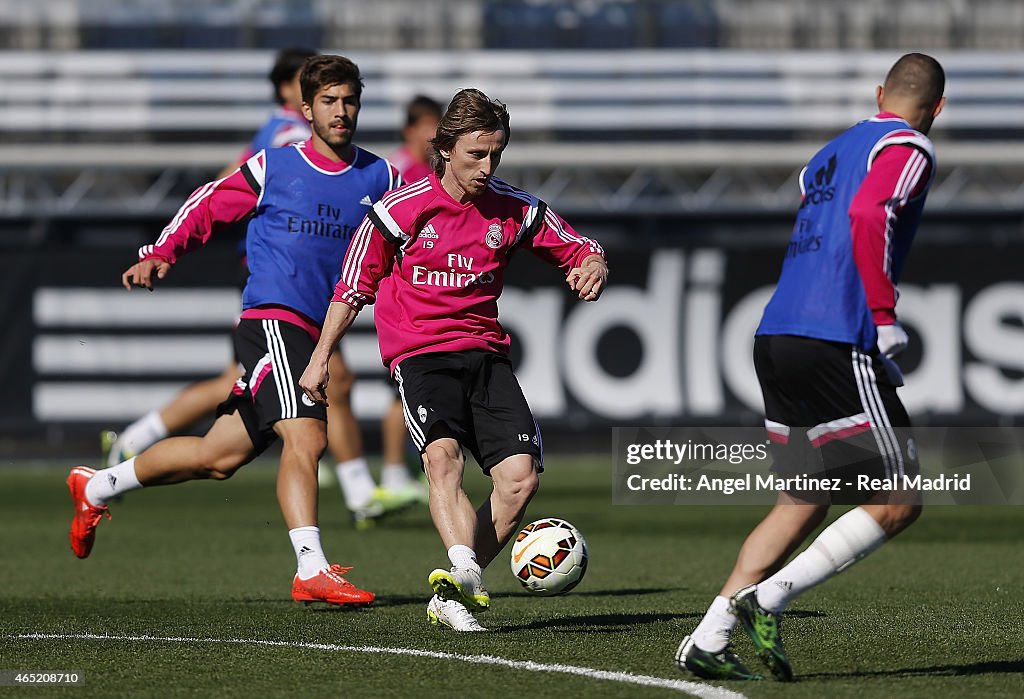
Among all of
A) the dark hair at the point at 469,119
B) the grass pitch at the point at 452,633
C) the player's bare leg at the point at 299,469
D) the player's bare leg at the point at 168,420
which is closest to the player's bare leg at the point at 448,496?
the grass pitch at the point at 452,633

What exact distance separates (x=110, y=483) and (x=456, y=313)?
2.04 m

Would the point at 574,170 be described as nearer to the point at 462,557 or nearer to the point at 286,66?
the point at 286,66

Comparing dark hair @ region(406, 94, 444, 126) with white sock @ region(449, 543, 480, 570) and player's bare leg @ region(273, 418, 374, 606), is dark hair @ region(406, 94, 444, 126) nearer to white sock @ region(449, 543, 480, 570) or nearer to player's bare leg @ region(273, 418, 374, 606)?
player's bare leg @ region(273, 418, 374, 606)

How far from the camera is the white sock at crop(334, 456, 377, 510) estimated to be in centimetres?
984

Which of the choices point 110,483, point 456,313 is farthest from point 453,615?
point 110,483

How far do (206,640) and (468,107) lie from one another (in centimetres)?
206

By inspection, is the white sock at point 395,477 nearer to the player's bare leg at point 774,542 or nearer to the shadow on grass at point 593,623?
the shadow on grass at point 593,623

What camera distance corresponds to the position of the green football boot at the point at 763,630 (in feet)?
15.9

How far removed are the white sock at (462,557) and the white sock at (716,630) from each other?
1.04 metres

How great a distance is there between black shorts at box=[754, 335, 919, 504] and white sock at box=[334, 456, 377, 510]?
199 inches

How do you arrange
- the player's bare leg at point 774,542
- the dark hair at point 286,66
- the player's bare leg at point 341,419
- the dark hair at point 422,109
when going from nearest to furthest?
1. the player's bare leg at point 774,542
2. the dark hair at point 286,66
3. the player's bare leg at point 341,419
4. the dark hair at point 422,109

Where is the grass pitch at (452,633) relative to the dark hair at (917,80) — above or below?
below

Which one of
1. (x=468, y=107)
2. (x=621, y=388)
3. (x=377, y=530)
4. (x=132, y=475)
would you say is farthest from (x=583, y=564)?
(x=621, y=388)

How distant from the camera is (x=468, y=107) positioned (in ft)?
19.4
